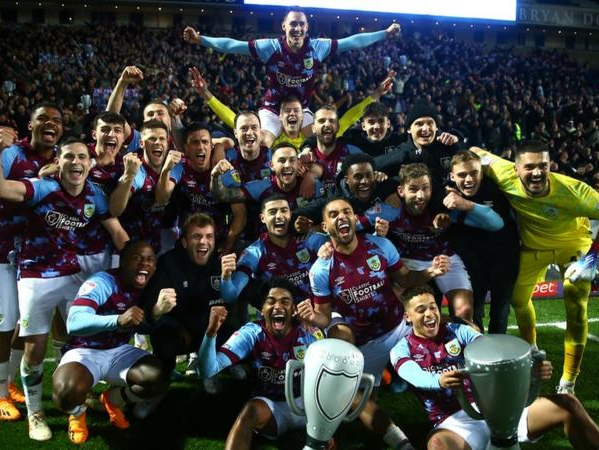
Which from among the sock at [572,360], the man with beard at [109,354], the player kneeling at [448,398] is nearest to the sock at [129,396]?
the man with beard at [109,354]

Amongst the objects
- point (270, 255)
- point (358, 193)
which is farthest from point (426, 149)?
point (270, 255)

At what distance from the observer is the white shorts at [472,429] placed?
3.13 meters

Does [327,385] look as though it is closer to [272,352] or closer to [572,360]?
[272,352]

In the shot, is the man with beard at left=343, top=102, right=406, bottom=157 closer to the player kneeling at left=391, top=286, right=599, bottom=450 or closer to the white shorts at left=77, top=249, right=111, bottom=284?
the player kneeling at left=391, top=286, right=599, bottom=450

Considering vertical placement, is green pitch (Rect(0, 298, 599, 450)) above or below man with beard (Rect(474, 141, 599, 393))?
below

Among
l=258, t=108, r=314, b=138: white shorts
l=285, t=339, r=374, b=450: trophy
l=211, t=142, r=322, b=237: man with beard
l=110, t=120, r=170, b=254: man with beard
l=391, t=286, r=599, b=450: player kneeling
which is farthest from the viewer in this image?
l=258, t=108, r=314, b=138: white shorts

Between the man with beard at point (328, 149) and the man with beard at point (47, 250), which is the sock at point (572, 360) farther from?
the man with beard at point (47, 250)

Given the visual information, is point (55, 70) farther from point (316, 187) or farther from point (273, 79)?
point (316, 187)

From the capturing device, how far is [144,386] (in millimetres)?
3781

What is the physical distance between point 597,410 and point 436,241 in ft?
5.34

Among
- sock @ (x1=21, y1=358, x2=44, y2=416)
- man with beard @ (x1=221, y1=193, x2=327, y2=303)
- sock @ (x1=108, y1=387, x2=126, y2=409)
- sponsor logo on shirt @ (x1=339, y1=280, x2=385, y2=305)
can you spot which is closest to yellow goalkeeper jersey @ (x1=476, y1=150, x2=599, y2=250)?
sponsor logo on shirt @ (x1=339, y1=280, x2=385, y2=305)

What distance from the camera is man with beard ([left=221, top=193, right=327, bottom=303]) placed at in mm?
4375

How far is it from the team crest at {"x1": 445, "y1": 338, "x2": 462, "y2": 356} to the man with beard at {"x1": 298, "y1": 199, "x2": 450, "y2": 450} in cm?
64

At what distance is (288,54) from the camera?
6.34 m
